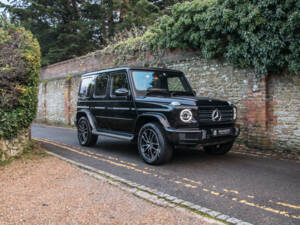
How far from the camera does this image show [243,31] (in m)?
7.39

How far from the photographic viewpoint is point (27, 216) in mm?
3473

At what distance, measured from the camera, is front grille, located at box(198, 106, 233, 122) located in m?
5.67

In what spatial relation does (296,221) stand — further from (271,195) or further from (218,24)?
(218,24)

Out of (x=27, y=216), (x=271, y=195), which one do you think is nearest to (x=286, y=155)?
(x=271, y=195)

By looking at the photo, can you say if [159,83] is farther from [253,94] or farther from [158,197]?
[158,197]

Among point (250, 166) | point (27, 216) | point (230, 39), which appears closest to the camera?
point (27, 216)

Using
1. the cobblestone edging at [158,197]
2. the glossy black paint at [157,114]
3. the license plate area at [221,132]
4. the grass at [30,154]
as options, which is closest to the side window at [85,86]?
the glossy black paint at [157,114]

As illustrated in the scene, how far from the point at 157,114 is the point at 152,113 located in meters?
0.16

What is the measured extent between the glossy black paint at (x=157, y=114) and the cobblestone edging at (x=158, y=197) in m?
1.35

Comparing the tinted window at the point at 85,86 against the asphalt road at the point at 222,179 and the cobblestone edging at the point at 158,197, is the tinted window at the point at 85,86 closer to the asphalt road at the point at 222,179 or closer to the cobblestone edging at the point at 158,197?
the asphalt road at the point at 222,179

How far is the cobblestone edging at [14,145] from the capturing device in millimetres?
6137

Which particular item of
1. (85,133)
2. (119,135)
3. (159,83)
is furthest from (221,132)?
(85,133)

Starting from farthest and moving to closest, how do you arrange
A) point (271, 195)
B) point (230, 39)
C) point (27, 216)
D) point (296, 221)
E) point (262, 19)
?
point (230, 39)
point (262, 19)
point (271, 195)
point (27, 216)
point (296, 221)

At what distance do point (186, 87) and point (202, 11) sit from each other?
111 inches
